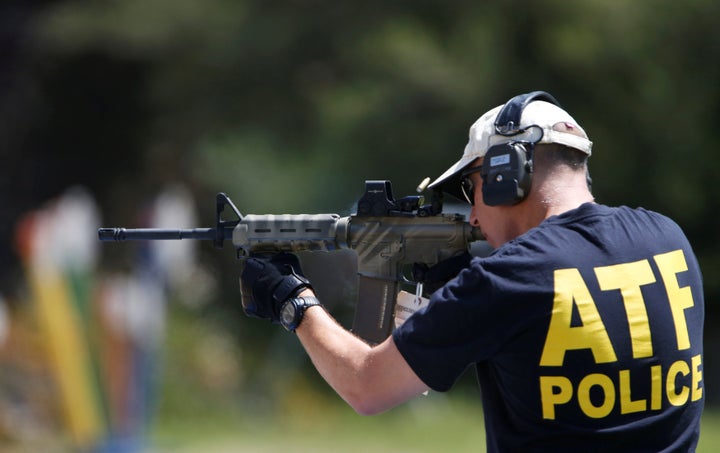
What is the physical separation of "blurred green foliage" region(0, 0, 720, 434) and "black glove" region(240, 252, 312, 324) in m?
6.44

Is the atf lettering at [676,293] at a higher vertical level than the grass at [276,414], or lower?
higher

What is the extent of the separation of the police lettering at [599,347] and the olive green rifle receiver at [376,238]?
2.30ft

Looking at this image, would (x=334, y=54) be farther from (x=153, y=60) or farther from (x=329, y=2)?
(x=153, y=60)

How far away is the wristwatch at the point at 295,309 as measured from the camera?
248 centimetres

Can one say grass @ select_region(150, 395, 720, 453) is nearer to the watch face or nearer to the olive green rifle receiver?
the olive green rifle receiver

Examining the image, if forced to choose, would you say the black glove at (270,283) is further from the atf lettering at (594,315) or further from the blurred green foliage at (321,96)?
the blurred green foliage at (321,96)

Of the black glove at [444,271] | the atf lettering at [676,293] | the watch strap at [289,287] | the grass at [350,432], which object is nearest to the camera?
the atf lettering at [676,293]

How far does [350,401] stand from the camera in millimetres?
2279

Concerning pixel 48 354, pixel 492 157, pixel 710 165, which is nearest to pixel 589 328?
pixel 492 157

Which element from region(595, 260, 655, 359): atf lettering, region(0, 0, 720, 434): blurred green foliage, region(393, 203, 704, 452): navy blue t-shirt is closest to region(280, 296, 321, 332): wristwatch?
region(393, 203, 704, 452): navy blue t-shirt

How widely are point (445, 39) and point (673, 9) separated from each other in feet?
7.18

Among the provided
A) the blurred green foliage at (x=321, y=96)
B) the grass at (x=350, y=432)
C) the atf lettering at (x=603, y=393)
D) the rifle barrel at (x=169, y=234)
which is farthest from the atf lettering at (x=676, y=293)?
the blurred green foliage at (x=321, y=96)

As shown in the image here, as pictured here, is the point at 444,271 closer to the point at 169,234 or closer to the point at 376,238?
the point at 376,238

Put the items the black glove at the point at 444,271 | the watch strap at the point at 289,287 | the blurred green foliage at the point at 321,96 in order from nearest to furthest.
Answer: the watch strap at the point at 289,287, the black glove at the point at 444,271, the blurred green foliage at the point at 321,96
